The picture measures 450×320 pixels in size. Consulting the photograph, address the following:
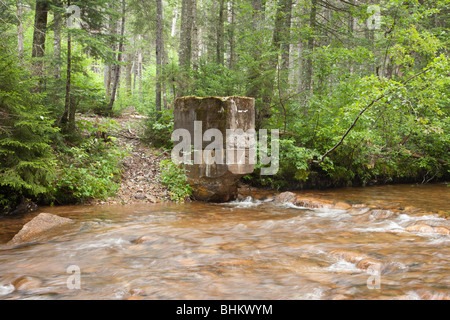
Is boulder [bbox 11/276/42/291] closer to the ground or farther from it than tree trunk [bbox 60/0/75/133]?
closer to the ground

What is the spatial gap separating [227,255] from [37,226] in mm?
3441

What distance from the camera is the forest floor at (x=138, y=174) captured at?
8.26 m

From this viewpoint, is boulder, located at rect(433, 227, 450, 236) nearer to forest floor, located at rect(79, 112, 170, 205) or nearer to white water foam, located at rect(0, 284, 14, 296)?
forest floor, located at rect(79, 112, 170, 205)

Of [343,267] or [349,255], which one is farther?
[349,255]

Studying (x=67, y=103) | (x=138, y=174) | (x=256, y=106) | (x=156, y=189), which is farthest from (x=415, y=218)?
(x=67, y=103)

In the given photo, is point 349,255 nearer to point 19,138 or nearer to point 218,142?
point 218,142

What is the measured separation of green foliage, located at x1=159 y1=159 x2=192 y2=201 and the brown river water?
3.58 ft

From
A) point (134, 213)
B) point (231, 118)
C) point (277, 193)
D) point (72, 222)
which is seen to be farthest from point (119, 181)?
point (277, 193)

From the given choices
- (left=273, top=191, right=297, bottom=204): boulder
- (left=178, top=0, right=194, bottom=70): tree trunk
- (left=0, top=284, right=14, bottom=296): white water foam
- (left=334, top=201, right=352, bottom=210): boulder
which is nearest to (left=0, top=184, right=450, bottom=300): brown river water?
(left=0, top=284, right=14, bottom=296): white water foam

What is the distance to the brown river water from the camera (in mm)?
3098

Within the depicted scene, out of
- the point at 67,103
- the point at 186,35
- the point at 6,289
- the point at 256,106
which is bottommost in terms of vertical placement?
the point at 6,289

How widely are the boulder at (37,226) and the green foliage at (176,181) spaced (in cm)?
311

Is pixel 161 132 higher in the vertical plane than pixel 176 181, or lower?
higher

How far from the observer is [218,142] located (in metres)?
8.11
